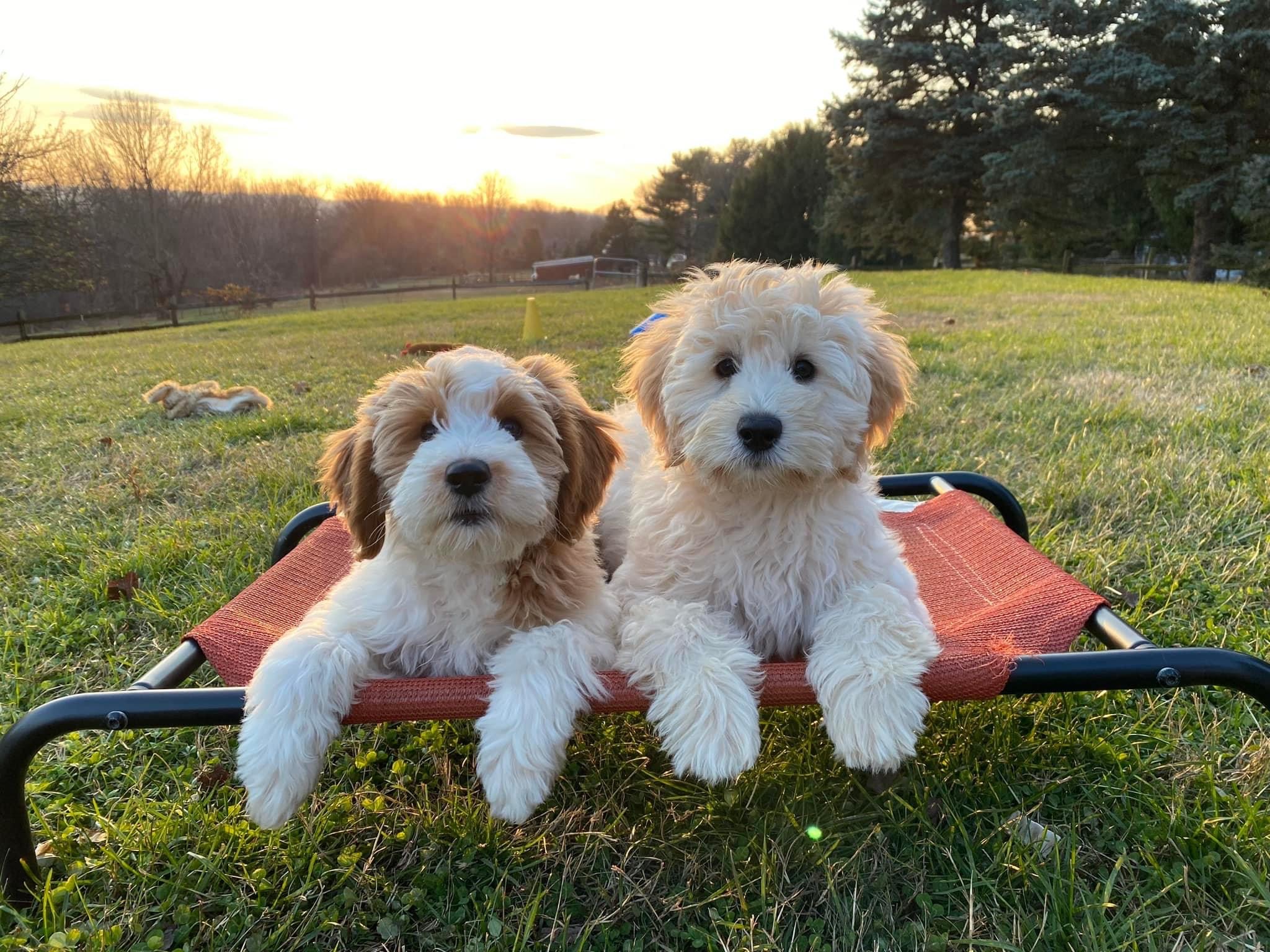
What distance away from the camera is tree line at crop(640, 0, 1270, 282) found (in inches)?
942

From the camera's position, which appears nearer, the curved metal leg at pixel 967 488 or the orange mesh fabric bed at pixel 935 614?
the orange mesh fabric bed at pixel 935 614

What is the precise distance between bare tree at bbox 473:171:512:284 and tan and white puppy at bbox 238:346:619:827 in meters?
56.4

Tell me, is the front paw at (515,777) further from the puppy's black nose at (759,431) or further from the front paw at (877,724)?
the puppy's black nose at (759,431)

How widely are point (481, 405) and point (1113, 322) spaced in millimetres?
12235

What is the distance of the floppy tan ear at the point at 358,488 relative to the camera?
8.68 ft

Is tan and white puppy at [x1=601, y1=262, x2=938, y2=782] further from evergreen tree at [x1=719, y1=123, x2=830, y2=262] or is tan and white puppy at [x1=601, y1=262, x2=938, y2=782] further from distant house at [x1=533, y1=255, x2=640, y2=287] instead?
distant house at [x1=533, y1=255, x2=640, y2=287]


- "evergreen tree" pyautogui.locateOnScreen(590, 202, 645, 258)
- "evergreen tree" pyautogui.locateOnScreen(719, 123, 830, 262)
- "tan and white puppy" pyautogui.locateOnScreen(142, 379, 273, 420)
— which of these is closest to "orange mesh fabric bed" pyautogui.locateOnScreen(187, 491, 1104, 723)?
"tan and white puppy" pyautogui.locateOnScreen(142, 379, 273, 420)

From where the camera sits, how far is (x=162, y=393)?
328 inches

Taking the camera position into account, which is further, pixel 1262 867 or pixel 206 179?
pixel 206 179

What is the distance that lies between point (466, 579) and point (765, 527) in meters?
1.02

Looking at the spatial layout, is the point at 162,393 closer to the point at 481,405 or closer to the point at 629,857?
the point at 481,405

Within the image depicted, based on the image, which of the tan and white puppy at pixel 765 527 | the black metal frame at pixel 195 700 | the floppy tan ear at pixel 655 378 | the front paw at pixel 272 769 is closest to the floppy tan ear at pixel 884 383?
the tan and white puppy at pixel 765 527

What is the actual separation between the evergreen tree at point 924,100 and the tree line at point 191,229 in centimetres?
2445

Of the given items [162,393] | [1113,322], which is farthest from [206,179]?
[1113,322]
